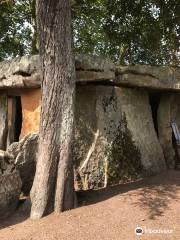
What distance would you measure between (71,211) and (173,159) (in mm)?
3795

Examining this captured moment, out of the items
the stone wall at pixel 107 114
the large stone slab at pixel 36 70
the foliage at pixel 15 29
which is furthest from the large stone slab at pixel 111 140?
the foliage at pixel 15 29

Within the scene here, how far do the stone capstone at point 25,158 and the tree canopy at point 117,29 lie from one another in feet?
13.1

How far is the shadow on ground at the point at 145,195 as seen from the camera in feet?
20.4

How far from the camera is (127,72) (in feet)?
27.9

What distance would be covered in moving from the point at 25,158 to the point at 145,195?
2376 millimetres

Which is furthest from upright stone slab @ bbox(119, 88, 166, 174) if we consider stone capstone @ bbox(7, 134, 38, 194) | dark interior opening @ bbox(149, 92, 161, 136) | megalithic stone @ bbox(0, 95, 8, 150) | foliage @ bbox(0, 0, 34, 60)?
foliage @ bbox(0, 0, 34, 60)

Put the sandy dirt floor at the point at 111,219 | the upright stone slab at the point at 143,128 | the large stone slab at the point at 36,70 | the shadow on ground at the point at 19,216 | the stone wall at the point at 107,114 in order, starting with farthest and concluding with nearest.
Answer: the upright stone slab at the point at 143,128
the stone wall at the point at 107,114
the large stone slab at the point at 36,70
the shadow on ground at the point at 19,216
the sandy dirt floor at the point at 111,219

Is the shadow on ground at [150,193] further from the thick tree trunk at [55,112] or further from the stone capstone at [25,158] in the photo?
the stone capstone at [25,158]

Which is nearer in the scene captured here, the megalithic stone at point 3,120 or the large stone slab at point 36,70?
the large stone slab at point 36,70

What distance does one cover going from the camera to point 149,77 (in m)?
8.73

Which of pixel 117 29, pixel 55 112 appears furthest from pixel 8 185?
pixel 117 29

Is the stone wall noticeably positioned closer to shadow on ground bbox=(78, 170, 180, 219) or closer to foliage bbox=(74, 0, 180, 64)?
shadow on ground bbox=(78, 170, 180, 219)

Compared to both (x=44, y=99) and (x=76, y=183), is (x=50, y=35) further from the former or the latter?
(x=76, y=183)

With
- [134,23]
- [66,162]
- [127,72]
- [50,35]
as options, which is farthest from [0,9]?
[66,162]
